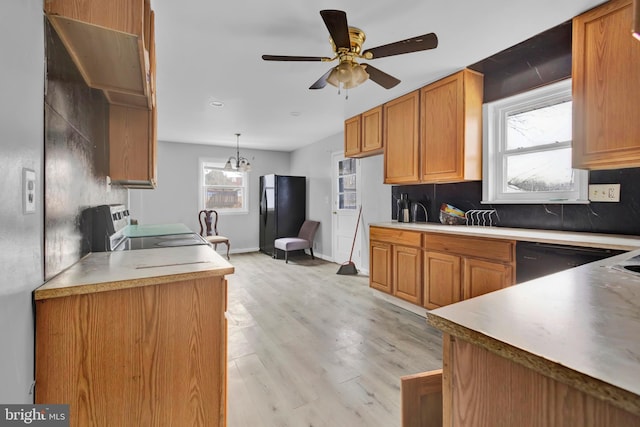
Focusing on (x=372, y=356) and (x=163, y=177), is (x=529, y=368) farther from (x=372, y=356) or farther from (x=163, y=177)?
(x=163, y=177)

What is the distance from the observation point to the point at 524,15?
1913mm

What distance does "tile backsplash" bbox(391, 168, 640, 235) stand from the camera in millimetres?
1996

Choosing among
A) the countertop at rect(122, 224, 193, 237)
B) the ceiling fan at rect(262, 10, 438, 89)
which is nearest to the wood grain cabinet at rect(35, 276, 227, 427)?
the countertop at rect(122, 224, 193, 237)

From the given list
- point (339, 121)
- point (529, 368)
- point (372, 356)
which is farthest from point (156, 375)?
point (339, 121)

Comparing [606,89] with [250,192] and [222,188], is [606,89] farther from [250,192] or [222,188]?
[222,188]

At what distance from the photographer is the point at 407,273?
2.95 m

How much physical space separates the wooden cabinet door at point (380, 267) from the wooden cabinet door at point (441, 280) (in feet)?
1.61

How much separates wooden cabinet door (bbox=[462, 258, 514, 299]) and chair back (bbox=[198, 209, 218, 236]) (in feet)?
16.0

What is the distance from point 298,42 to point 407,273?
2.35 meters

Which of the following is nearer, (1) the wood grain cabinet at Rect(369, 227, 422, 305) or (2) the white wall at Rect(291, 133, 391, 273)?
(1) the wood grain cabinet at Rect(369, 227, 422, 305)

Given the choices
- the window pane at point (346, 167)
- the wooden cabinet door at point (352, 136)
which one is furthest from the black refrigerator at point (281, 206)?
the wooden cabinet door at point (352, 136)

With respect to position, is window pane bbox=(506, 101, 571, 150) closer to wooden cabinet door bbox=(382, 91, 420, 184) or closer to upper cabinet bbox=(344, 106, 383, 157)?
wooden cabinet door bbox=(382, 91, 420, 184)

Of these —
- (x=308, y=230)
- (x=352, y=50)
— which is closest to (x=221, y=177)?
(x=308, y=230)

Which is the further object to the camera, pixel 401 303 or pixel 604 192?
pixel 401 303
